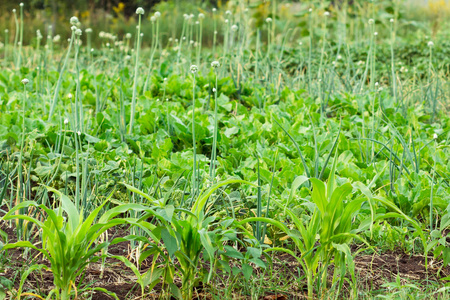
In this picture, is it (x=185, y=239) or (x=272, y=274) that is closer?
(x=185, y=239)

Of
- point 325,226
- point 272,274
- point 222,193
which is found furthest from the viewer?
point 222,193

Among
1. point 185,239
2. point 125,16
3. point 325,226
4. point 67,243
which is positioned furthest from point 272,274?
point 125,16

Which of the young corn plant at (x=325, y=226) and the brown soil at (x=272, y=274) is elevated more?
the young corn plant at (x=325, y=226)

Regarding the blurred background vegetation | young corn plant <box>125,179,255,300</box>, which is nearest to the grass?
young corn plant <box>125,179,255,300</box>

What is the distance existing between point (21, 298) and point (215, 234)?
0.74m

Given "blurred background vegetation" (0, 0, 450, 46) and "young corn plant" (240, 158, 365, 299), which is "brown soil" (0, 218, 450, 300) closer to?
"young corn plant" (240, 158, 365, 299)

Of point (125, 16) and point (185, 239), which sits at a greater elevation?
point (125, 16)

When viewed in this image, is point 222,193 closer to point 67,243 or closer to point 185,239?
point 185,239

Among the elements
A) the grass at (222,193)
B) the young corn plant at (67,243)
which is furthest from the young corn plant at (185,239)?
the young corn plant at (67,243)

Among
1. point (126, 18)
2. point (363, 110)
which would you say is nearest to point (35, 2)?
point (126, 18)

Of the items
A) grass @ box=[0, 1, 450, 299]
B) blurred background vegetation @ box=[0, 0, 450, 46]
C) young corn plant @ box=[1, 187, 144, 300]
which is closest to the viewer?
young corn plant @ box=[1, 187, 144, 300]

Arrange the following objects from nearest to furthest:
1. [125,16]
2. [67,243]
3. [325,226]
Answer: [67,243] → [325,226] → [125,16]

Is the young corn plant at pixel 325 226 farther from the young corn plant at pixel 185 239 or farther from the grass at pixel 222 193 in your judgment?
the young corn plant at pixel 185 239

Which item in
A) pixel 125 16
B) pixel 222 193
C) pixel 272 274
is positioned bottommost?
pixel 272 274
